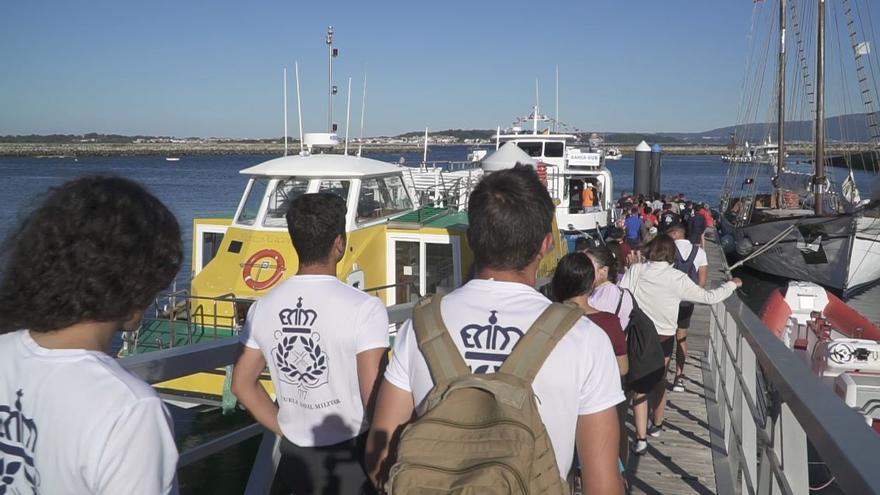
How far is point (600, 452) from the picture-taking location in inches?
82.5

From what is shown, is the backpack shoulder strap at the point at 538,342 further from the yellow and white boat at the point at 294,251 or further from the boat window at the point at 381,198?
the boat window at the point at 381,198

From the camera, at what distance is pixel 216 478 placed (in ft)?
26.5

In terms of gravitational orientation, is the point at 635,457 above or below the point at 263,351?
below

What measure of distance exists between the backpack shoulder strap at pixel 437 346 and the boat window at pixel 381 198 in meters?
7.09

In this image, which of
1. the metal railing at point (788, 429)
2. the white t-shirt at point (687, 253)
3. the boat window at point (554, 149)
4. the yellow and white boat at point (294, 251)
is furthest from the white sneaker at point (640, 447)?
the boat window at point (554, 149)

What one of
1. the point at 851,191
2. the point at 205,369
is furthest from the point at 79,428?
the point at 851,191

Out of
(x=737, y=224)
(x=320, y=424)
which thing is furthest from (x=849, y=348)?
(x=737, y=224)

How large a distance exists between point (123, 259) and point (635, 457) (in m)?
4.77

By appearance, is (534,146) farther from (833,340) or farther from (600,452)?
(600,452)

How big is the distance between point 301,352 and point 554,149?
2615 centimetres

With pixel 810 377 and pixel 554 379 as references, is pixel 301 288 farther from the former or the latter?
pixel 810 377

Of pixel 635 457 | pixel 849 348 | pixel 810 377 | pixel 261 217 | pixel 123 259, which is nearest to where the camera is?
pixel 123 259

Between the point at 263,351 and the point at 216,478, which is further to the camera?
the point at 216,478

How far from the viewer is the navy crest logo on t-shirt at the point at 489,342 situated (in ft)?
6.64
